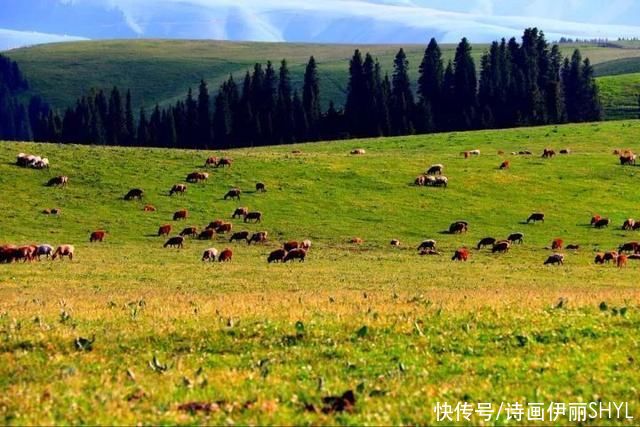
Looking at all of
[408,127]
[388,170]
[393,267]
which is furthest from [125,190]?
[408,127]

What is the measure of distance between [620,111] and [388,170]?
89993 mm

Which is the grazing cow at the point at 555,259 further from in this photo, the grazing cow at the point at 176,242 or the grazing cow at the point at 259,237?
the grazing cow at the point at 176,242

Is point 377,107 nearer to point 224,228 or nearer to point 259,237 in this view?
point 224,228

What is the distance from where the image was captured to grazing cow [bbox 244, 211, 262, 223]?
192 feet

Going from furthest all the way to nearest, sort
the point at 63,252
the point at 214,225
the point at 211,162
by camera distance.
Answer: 1. the point at 211,162
2. the point at 214,225
3. the point at 63,252

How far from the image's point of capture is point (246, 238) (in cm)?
5388

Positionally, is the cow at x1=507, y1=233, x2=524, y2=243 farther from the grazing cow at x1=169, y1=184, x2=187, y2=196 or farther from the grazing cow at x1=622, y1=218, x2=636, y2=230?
the grazing cow at x1=169, y1=184, x2=187, y2=196

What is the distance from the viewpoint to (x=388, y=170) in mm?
73062

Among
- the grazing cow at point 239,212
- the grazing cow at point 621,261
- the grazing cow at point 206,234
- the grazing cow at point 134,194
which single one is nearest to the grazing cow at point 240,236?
the grazing cow at point 206,234

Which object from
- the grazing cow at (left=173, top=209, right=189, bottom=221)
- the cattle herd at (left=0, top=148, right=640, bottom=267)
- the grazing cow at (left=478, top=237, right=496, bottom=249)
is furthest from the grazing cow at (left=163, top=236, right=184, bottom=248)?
the grazing cow at (left=478, top=237, right=496, bottom=249)

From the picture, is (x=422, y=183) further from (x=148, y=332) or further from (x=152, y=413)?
(x=152, y=413)

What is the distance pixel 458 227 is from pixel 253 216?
14.3 m

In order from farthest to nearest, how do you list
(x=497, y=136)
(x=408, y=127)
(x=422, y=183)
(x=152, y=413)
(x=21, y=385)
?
(x=408, y=127), (x=497, y=136), (x=422, y=183), (x=21, y=385), (x=152, y=413)

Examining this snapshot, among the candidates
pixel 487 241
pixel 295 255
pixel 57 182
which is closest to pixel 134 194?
pixel 57 182
